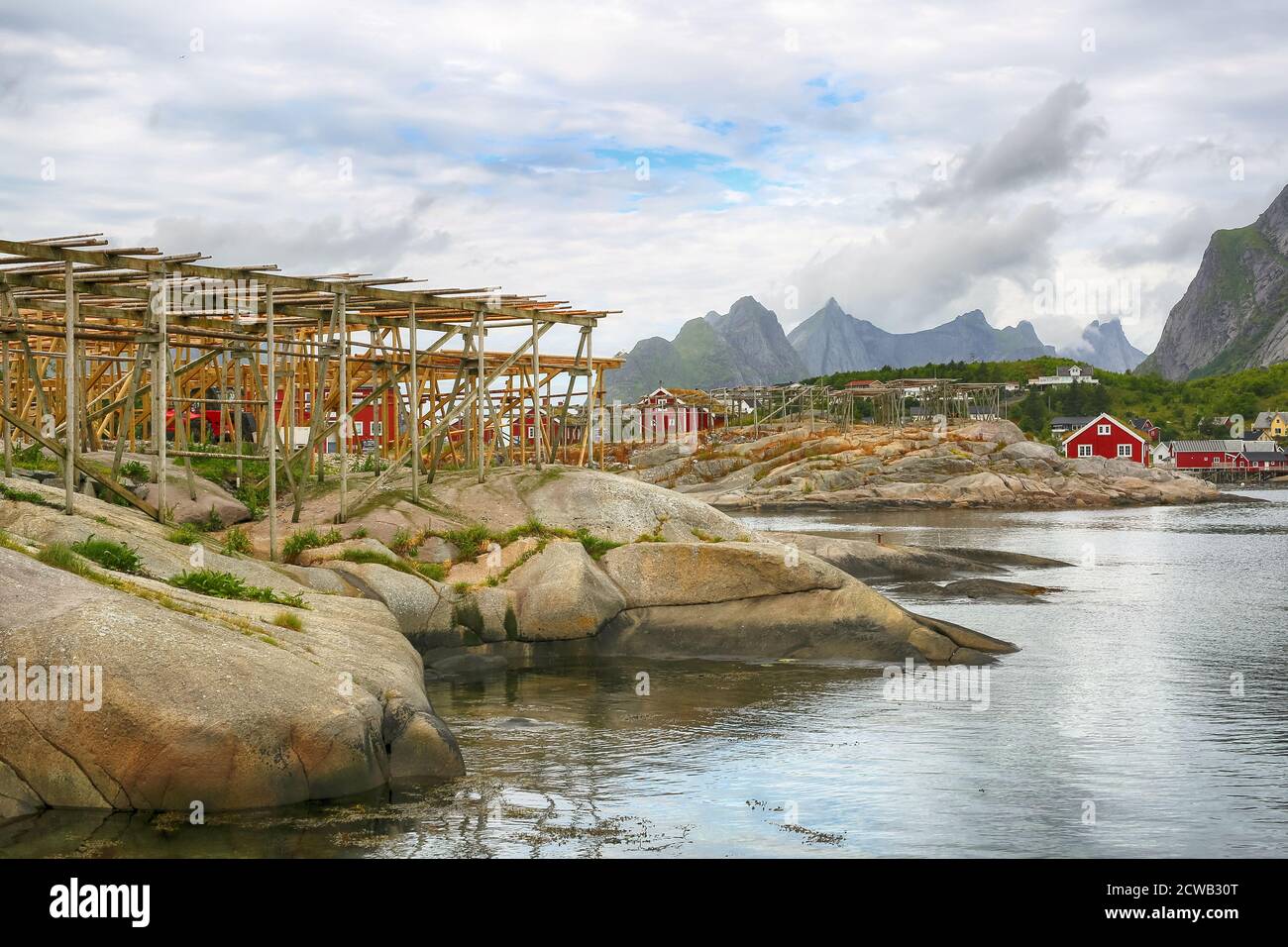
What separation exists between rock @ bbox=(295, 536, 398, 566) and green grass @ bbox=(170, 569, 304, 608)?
15.8 feet

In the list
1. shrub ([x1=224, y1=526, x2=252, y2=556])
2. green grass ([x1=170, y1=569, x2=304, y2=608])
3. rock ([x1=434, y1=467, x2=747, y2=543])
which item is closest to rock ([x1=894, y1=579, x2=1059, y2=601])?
rock ([x1=434, y1=467, x2=747, y2=543])

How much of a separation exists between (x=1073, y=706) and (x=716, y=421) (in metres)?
99.3

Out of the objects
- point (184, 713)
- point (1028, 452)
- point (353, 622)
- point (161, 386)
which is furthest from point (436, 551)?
point (1028, 452)

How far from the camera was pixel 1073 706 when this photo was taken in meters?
21.3

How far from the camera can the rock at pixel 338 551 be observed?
23.2 metres

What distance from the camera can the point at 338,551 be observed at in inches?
919

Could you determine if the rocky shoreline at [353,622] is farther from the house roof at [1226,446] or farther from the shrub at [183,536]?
the house roof at [1226,446]

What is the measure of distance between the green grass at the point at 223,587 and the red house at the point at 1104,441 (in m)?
105

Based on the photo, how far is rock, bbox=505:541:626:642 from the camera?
934 inches

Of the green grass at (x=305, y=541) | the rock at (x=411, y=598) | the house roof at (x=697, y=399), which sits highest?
the house roof at (x=697, y=399)

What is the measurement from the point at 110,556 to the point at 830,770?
393 inches

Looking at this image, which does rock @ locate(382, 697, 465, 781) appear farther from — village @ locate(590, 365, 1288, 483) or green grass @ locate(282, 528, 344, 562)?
village @ locate(590, 365, 1288, 483)

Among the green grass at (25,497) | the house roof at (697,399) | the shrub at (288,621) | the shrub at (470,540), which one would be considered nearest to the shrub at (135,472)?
the green grass at (25,497)
